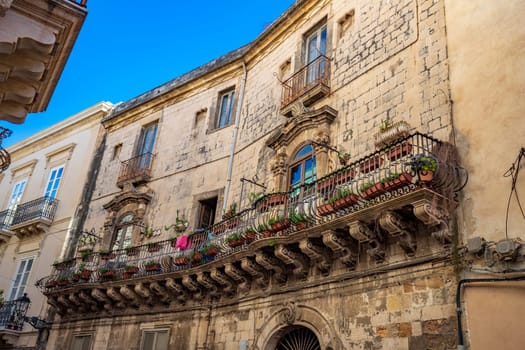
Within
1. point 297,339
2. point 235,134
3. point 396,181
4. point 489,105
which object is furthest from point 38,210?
point 489,105

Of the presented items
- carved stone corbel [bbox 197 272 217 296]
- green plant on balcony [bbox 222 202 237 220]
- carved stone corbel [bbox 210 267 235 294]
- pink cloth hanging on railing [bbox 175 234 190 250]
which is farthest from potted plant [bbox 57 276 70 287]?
carved stone corbel [bbox 210 267 235 294]

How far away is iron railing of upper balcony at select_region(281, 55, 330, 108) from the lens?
1187 centimetres

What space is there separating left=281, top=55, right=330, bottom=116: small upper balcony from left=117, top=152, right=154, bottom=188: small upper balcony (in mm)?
6068

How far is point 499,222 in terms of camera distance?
6883mm

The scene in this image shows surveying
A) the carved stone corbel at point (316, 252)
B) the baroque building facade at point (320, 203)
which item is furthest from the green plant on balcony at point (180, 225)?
the carved stone corbel at point (316, 252)

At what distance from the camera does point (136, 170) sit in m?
17.2

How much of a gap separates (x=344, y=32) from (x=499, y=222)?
22.3 ft

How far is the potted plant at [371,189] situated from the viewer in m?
7.75

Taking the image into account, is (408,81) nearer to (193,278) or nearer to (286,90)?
(286,90)

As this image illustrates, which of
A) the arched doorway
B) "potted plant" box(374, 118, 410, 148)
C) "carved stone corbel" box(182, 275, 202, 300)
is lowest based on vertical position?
the arched doorway

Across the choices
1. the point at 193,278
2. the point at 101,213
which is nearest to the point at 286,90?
the point at 193,278

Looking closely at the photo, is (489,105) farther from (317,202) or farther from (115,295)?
(115,295)

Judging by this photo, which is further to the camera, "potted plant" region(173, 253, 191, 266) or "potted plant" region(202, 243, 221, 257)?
"potted plant" region(173, 253, 191, 266)

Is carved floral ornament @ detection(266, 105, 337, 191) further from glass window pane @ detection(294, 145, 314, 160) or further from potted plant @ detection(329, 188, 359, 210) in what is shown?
potted plant @ detection(329, 188, 359, 210)
